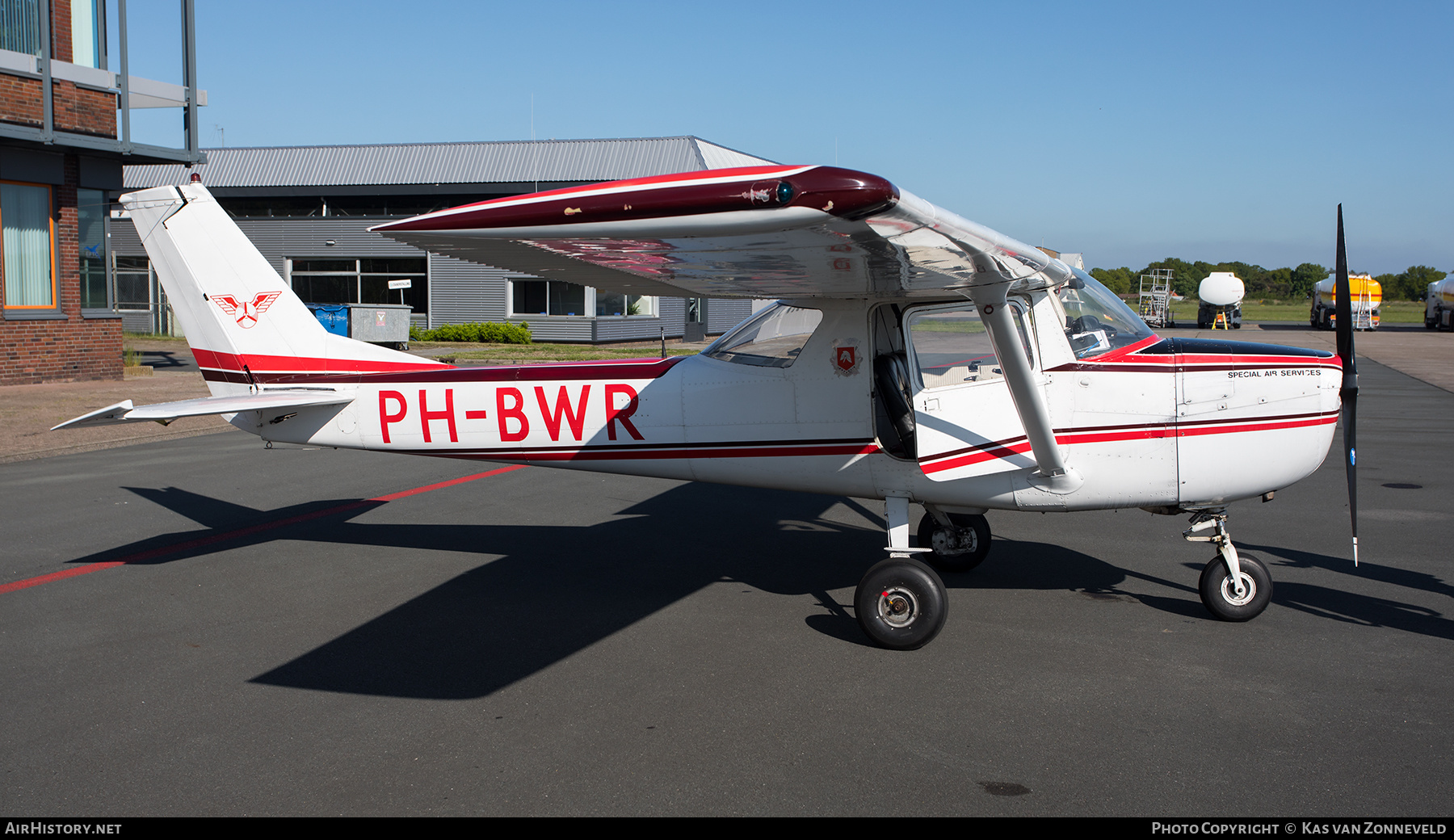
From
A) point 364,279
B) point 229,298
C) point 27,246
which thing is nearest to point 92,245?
point 27,246

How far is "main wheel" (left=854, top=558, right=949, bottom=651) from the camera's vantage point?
508 cm

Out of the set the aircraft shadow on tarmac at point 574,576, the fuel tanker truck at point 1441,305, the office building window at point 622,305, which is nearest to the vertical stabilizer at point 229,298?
the aircraft shadow on tarmac at point 574,576

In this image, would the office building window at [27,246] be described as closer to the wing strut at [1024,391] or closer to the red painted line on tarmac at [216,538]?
the red painted line on tarmac at [216,538]

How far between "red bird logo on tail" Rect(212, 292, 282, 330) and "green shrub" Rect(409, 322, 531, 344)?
79.5 feet

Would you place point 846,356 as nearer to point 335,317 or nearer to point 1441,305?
point 335,317

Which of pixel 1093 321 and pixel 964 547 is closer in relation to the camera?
pixel 1093 321

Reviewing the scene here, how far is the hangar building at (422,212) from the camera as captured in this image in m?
34.2

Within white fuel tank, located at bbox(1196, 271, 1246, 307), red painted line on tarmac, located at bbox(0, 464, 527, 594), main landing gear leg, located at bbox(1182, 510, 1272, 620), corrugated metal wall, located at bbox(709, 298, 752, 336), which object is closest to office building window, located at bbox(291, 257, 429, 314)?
corrugated metal wall, located at bbox(709, 298, 752, 336)

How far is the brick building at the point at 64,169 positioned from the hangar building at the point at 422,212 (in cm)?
1582

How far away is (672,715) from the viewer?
167 inches

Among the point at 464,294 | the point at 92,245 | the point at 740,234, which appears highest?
the point at 464,294

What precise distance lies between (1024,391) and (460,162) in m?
34.9

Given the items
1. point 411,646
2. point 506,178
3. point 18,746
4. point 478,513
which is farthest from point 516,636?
point 506,178

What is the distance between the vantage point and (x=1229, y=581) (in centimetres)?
549
